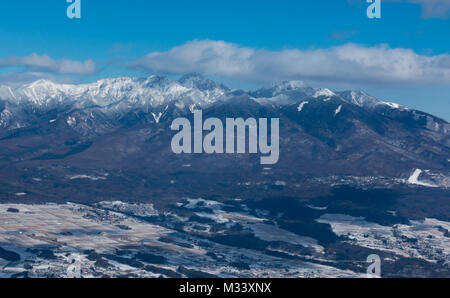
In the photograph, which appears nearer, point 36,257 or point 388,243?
point 36,257

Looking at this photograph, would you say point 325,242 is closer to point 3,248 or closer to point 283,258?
point 283,258

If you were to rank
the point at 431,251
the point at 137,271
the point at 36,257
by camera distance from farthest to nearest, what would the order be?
the point at 431,251 < the point at 36,257 < the point at 137,271
